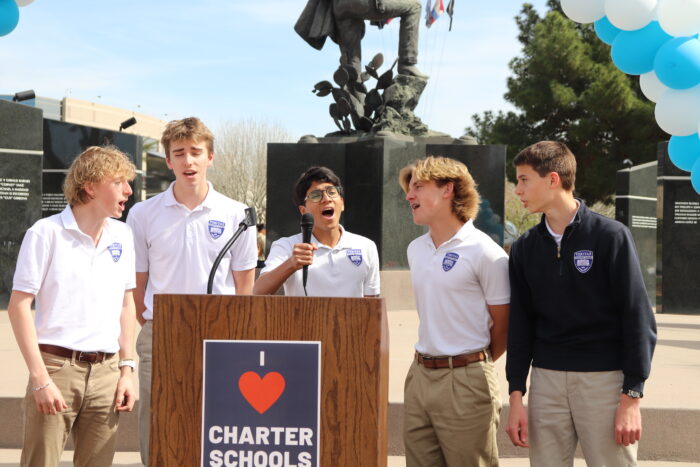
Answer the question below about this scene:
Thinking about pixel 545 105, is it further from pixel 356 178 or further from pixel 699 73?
pixel 699 73

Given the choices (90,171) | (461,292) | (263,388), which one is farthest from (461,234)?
(90,171)

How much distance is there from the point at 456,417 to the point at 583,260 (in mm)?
726


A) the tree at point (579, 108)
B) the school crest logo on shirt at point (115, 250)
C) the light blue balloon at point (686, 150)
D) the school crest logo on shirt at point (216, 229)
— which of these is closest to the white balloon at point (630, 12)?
the light blue balloon at point (686, 150)

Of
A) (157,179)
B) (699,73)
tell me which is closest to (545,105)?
(157,179)

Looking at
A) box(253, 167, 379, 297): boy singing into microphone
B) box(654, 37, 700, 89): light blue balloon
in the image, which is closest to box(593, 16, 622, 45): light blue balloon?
box(654, 37, 700, 89): light blue balloon

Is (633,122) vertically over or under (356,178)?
over

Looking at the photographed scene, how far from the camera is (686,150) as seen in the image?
6789 millimetres

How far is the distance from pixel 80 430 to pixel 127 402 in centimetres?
20

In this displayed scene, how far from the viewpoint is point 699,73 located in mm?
6148

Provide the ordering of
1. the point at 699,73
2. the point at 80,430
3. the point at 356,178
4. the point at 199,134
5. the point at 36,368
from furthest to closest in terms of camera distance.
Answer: the point at 356,178, the point at 699,73, the point at 199,134, the point at 80,430, the point at 36,368

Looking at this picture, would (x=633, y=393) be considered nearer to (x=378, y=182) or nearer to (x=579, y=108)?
(x=378, y=182)

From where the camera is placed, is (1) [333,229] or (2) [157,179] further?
(2) [157,179]

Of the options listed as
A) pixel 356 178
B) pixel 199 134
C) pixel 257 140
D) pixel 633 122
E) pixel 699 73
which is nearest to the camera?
pixel 199 134

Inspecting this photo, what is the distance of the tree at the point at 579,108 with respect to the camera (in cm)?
3216
